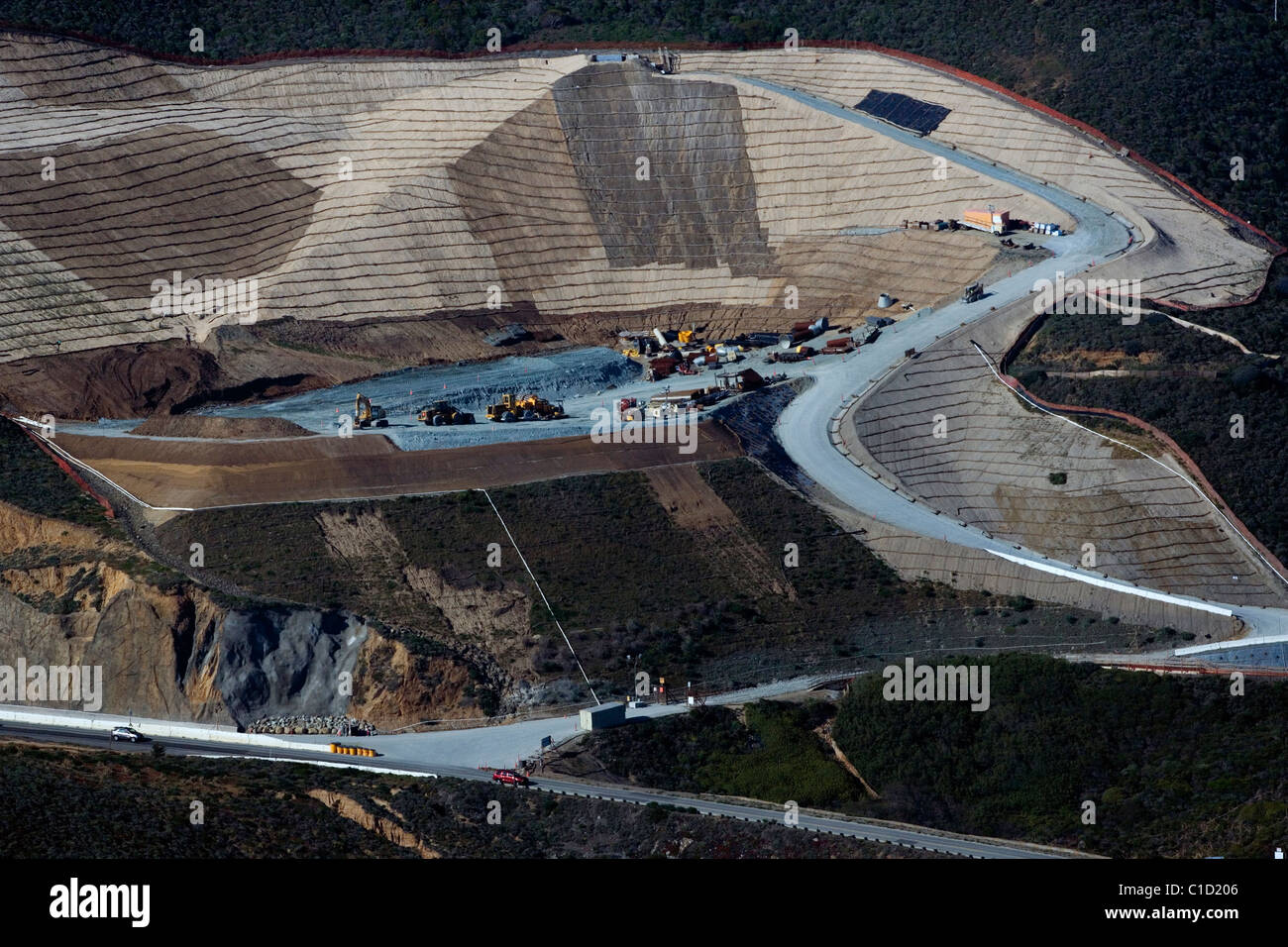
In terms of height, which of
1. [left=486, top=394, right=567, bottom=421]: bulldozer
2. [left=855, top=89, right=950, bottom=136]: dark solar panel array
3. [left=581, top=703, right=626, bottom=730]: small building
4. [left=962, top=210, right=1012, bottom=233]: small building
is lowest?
[left=581, top=703, right=626, bottom=730]: small building

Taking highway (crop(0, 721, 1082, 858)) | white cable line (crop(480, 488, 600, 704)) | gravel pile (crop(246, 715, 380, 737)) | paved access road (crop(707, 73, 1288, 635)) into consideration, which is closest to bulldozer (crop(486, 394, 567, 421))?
white cable line (crop(480, 488, 600, 704))

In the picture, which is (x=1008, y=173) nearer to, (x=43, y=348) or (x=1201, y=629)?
(x=1201, y=629)

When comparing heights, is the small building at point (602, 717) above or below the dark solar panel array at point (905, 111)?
below

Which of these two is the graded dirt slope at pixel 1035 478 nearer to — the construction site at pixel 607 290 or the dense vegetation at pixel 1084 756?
the construction site at pixel 607 290

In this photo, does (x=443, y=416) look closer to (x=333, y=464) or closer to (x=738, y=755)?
(x=333, y=464)

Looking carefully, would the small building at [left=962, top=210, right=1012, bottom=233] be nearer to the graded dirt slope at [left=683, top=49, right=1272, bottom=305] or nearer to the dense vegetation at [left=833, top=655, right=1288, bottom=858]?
the graded dirt slope at [left=683, top=49, right=1272, bottom=305]

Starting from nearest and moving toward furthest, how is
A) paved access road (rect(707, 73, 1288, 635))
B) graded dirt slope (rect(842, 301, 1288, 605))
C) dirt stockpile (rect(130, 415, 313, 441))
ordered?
graded dirt slope (rect(842, 301, 1288, 605)) → paved access road (rect(707, 73, 1288, 635)) → dirt stockpile (rect(130, 415, 313, 441))

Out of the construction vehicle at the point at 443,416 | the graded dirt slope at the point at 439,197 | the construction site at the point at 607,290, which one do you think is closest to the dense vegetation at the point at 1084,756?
the construction site at the point at 607,290
